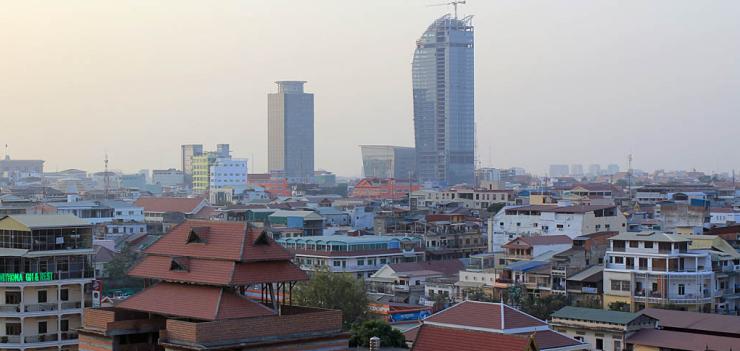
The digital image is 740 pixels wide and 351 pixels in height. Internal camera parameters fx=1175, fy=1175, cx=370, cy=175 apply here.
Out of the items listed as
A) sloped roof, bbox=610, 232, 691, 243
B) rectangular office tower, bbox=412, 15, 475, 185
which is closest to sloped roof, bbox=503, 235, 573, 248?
sloped roof, bbox=610, 232, 691, 243

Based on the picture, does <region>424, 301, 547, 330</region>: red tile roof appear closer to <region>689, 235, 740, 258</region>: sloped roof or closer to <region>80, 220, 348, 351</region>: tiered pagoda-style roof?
<region>80, 220, 348, 351</region>: tiered pagoda-style roof

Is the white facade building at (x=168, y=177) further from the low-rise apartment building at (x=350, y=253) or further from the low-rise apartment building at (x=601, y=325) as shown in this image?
the low-rise apartment building at (x=601, y=325)

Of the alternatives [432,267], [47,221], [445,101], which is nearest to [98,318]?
[47,221]

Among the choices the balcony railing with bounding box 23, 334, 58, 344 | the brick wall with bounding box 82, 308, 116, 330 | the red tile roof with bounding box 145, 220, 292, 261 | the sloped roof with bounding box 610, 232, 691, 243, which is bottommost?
the balcony railing with bounding box 23, 334, 58, 344

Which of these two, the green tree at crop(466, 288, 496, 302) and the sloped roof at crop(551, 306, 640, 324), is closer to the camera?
the sloped roof at crop(551, 306, 640, 324)

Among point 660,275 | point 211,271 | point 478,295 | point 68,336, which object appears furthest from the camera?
point 478,295

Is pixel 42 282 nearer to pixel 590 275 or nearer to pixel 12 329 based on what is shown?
pixel 12 329
